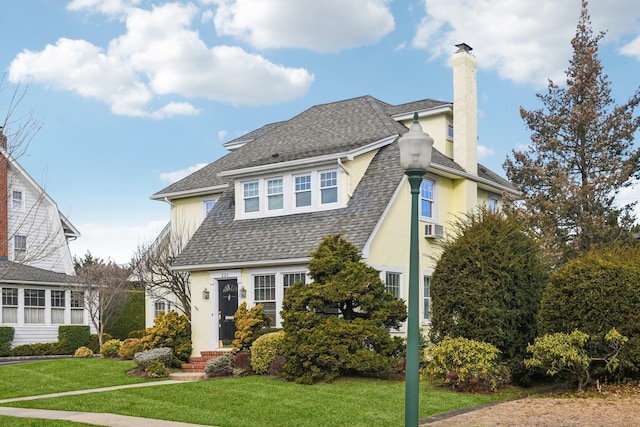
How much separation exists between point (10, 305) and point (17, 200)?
512 cm

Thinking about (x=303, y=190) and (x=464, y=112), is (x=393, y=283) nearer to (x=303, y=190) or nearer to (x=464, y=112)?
(x=303, y=190)

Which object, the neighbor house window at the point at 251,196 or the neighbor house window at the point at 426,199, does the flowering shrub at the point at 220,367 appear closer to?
the neighbor house window at the point at 251,196

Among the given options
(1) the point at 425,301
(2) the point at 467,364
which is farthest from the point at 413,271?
(1) the point at 425,301

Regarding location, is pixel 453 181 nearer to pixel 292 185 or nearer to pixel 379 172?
pixel 379 172

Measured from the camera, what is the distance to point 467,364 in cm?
1494

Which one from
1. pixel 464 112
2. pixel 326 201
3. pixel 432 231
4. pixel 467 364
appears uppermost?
pixel 464 112

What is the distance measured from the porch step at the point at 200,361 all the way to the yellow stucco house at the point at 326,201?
0.52 m

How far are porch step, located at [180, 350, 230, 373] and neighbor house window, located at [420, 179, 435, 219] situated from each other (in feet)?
24.1

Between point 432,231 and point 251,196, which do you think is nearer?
point 432,231

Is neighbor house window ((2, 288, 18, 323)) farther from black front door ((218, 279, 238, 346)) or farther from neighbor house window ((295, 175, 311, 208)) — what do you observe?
neighbor house window ((295, 175, 311, 208))

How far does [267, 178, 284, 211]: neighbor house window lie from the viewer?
22484 millimetres

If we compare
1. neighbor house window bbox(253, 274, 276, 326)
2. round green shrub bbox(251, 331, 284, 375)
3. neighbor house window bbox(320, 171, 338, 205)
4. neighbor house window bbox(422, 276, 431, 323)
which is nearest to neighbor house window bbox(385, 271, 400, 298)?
neighbor house window bbox(422, 276, 431, 323)

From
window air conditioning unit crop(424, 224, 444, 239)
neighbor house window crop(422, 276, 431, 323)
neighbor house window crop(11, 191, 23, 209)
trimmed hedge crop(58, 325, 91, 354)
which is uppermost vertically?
neighbor house window crop(11, 191, 23, 209)

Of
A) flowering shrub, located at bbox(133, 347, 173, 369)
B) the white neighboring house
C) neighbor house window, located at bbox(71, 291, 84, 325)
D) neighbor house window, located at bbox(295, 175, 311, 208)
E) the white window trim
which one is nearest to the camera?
flowering shrub, located at bbox(133, 347, 173, 369)
